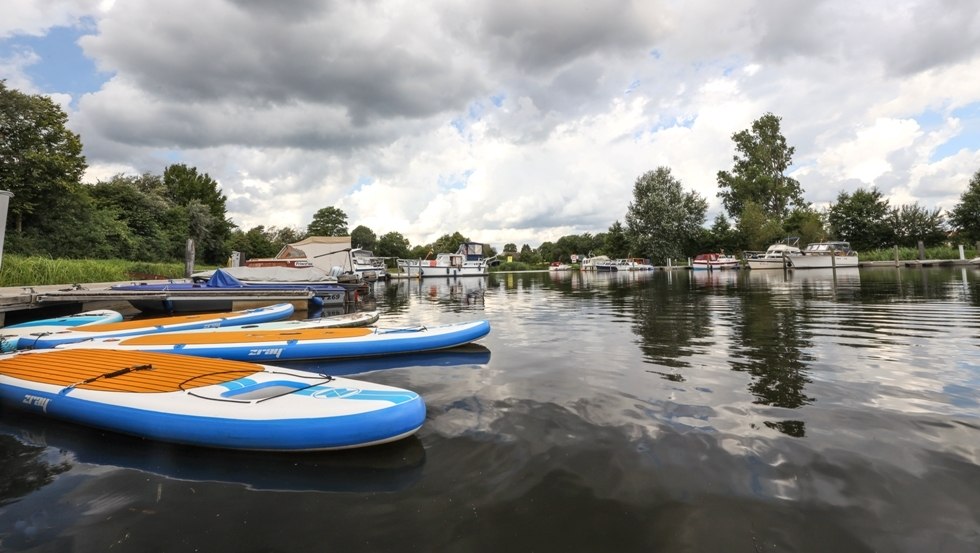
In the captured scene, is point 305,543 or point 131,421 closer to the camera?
point 305,543

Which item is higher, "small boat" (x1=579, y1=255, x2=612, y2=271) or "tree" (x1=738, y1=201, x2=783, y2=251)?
"tree" (x1=738, y1=201, x2=783, y2=251)

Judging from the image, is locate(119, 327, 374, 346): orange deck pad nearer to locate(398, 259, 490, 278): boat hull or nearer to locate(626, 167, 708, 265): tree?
locate(398, 259, 490, 278): boat hull

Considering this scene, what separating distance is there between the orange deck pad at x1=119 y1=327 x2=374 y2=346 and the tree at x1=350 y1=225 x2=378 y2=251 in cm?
7229

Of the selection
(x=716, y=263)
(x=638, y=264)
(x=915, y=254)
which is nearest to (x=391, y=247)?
(x=638, y=264)

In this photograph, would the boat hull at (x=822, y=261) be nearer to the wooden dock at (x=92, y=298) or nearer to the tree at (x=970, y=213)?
the tree at (x=970, y=213)

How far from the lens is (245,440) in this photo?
3727 mm

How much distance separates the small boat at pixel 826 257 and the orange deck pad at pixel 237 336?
147ft

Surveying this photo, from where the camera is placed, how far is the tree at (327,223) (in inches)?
2817

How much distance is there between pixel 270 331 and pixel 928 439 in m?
9.40

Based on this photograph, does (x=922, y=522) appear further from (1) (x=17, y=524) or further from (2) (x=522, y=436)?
(1) (x=17, y=524)

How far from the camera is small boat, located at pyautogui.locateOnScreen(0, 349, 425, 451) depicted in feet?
12.1

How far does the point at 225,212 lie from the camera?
5844 cm

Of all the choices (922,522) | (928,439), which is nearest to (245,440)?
(922,522)

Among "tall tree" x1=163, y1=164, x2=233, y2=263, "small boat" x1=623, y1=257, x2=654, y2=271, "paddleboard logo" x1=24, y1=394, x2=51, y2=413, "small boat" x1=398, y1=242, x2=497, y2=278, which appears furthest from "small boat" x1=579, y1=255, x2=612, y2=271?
"paddleboard logo" x1=24, y1=394, x2=51, y2=413
